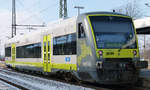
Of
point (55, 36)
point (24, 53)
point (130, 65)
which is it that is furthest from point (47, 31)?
point (130, 65)

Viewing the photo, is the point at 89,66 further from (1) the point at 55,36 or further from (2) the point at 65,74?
(1) the point at 55,36

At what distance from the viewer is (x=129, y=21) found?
1223cm

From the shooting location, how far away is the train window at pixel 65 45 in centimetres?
1269

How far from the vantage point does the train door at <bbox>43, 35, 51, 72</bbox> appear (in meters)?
15.7

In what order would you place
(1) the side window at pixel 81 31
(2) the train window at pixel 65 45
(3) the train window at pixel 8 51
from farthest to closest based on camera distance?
(3) the train window at pixel 8 51 < (2) the train window at pixel 65 45 < (1) the side window at pixel 81 31

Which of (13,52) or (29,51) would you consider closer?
(29,51)

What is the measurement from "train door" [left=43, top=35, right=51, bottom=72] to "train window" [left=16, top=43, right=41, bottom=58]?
1065 millimetres

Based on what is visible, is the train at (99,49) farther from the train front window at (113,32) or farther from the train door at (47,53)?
the train door at (47,53)

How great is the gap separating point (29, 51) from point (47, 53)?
14.3 feet

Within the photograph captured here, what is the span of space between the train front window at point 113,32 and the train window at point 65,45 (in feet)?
5.08

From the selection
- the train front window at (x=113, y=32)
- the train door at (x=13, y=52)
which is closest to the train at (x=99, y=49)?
the train front window at (x=113, y=32)

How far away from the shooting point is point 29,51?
65.6 ft

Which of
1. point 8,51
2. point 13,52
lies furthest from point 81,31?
point 8,51

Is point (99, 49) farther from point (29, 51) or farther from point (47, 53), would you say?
point (29, 51)
